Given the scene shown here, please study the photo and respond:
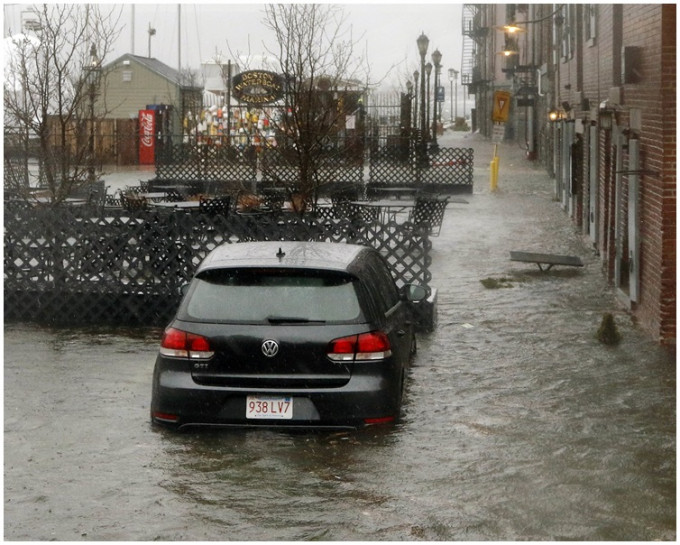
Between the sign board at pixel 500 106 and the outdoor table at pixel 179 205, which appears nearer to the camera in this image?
the outdoor table at pixel 179 205

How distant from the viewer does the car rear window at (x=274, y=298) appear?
330 inches

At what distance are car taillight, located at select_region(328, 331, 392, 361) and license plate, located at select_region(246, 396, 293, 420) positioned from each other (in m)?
0.45

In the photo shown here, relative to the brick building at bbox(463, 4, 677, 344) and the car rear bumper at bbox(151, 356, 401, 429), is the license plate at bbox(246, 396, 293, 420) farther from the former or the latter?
the brick building at bbox(463, 4, 677, 344)

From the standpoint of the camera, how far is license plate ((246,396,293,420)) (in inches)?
327

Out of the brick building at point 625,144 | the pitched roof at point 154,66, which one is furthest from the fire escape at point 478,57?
the brick building at point 625,144

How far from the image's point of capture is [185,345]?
8383 mm

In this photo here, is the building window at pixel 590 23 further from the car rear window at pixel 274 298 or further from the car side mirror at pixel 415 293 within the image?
the car rear window at pixel 274 298

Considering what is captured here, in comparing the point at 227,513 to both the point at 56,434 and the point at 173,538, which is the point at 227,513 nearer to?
the point at 173,538

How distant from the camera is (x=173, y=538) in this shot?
6676mm

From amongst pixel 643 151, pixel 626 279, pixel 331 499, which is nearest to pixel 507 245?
pixel 626 279

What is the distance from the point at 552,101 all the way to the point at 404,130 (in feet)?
17.1

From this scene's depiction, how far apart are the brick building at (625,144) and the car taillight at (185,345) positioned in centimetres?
589

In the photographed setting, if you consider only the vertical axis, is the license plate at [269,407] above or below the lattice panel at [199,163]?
below

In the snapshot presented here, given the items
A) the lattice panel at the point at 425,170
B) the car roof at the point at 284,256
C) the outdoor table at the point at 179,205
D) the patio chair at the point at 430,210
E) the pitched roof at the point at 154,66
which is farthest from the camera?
the pitched roof at the point at 154,66
